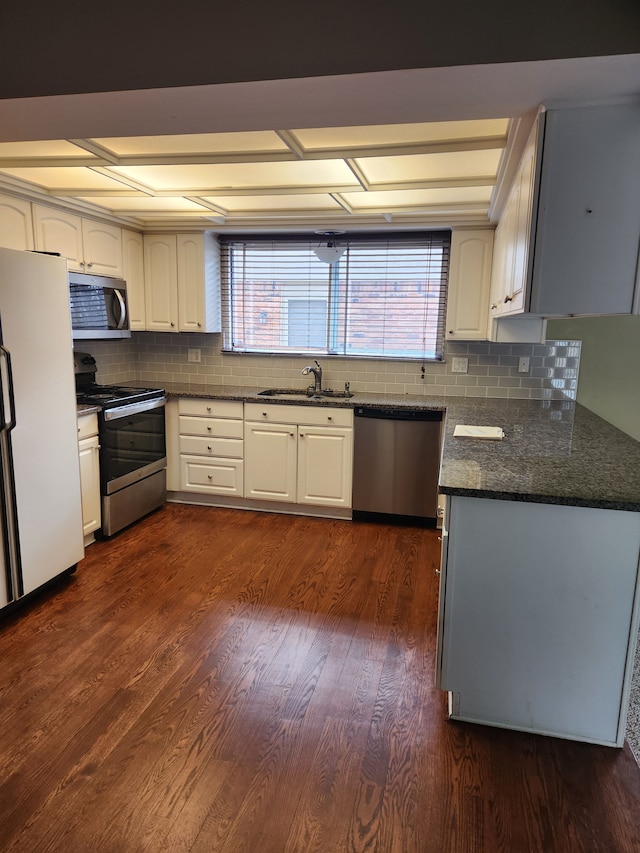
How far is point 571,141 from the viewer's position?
165cm

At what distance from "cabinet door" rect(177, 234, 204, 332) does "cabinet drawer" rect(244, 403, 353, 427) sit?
87 centimetres

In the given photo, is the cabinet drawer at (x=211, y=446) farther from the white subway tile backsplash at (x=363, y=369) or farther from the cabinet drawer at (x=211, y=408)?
the white subway tile backsplash at (x=363, y=369)

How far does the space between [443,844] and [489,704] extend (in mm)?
533

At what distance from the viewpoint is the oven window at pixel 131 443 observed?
11.1 feet

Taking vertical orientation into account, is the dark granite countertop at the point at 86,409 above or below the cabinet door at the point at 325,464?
above

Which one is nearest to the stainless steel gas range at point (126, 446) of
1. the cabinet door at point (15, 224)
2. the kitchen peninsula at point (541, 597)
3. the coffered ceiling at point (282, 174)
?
the cabinet door at point (15, 224)

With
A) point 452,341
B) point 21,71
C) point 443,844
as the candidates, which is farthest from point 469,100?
point 452,341

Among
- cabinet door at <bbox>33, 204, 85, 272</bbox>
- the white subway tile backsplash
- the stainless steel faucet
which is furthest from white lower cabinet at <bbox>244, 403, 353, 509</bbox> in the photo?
cabinet door at <bbox>33, 204, 85, 272</bbox>

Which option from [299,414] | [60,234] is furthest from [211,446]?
[60,234]

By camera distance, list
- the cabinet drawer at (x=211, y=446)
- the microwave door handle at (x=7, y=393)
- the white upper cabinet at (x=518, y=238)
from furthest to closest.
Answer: the cabinet drawer at (x=211, y=446) < the microwave door handle at (x=7, y=393) < the white upper cabinet at (x=518, y=238)

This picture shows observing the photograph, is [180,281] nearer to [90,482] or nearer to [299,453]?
[299,453]

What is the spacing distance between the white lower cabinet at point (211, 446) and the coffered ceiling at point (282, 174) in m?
1.37

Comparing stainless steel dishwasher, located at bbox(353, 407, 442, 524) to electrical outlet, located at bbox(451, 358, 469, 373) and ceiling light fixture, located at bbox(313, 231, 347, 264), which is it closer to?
electrical outlet, located at bbox(451, 358, 469, 373)

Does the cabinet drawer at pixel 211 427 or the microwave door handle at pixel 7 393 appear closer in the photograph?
the microwave door handle at pixel 7 393
